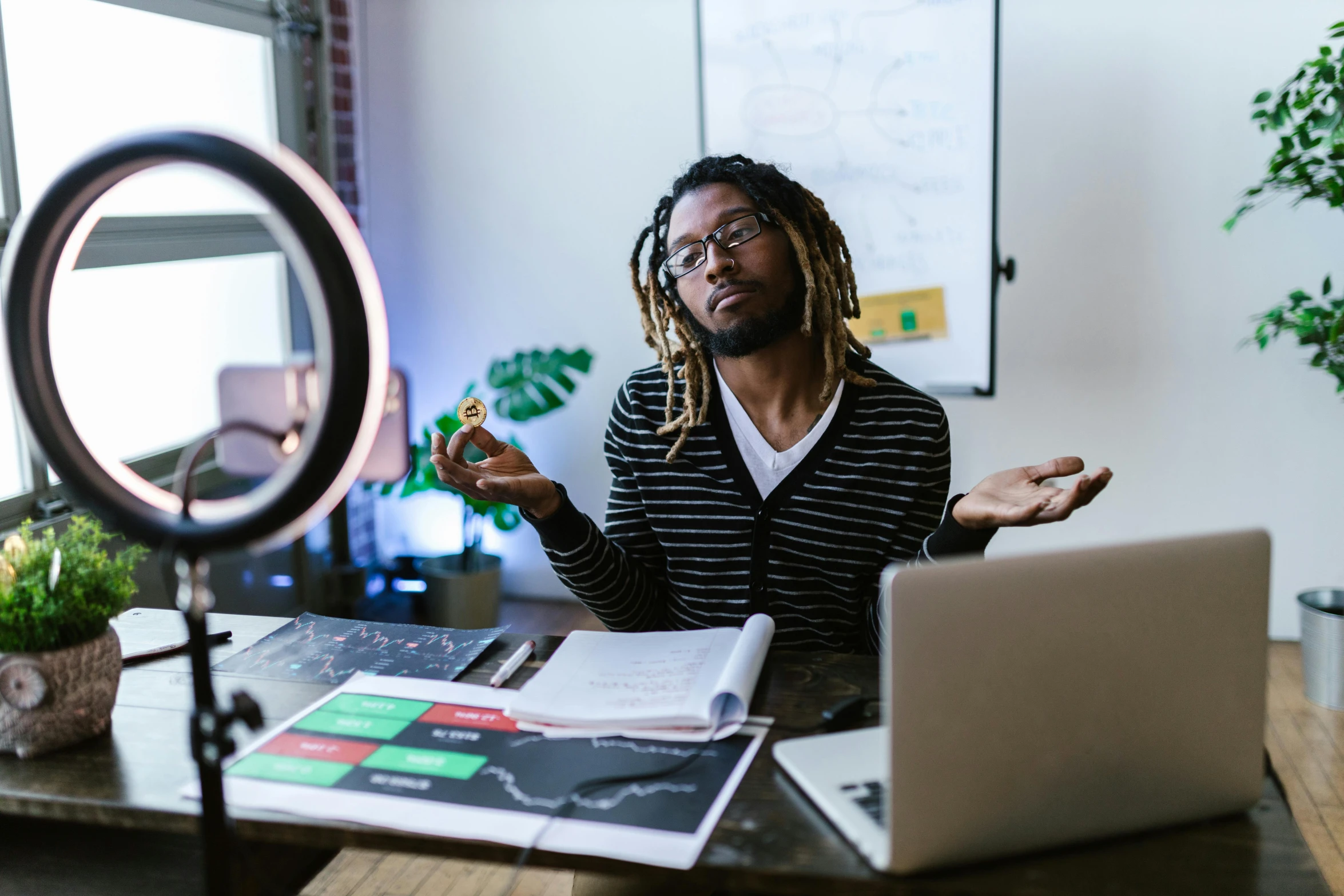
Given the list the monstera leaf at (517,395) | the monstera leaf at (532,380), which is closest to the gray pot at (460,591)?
the monstera leaf at (517,395)

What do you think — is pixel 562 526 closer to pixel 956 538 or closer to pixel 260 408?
pixel 956 538

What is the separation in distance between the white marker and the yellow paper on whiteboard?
186 centimetres

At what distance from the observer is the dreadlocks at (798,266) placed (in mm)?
1615

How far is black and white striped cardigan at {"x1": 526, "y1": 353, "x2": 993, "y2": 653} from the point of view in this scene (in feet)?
5.04

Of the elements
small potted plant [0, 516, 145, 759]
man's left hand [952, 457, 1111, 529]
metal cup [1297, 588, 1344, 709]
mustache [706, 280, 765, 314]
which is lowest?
metal cup [1297, 588, 1344, 709]

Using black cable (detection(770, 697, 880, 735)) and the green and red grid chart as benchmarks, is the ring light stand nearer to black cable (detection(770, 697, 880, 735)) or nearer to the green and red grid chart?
the green and red grid chart

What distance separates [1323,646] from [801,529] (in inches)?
69.4

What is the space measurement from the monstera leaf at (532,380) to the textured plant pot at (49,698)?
204 centimetres

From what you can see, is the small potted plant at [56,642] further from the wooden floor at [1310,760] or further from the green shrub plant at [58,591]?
the wooden floor at [1310,760]

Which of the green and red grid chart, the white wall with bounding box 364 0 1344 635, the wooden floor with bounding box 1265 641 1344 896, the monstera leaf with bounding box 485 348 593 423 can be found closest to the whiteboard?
the white wall with bounding box 364 0 1344 635

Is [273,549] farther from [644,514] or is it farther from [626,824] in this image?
[626,824]

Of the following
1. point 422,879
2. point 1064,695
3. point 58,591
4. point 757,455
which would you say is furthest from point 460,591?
point 1064,695

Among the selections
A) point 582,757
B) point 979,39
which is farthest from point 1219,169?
point 582,757

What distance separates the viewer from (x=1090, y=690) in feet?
2.64
